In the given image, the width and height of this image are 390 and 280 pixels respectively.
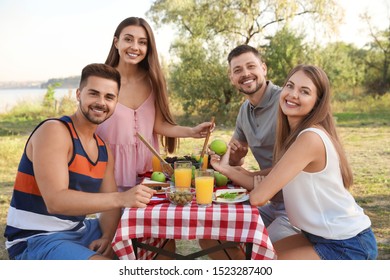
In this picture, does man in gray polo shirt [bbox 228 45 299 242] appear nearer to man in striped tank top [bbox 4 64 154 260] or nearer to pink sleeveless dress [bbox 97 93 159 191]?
Answer: pink sleeveless dress [bbox 97 93 159 191]

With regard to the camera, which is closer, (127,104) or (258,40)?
(127,104)

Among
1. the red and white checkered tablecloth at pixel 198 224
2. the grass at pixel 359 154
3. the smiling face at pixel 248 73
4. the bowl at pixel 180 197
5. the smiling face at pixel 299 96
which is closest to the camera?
the red and white checkered tablecloth at pixel 198 224

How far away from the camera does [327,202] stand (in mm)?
2555

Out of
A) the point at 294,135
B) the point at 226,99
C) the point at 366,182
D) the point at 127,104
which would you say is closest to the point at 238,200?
the point at 294,135

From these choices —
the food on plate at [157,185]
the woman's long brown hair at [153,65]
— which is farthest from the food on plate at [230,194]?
the woman's long brown hair at [153,65]

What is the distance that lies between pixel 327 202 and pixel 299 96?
2.03ft

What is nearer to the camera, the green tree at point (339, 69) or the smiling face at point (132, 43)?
the smiling face at point (132, 43)

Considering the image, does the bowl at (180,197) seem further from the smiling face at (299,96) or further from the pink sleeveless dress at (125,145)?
the pink sleeveless dress at (125,145)

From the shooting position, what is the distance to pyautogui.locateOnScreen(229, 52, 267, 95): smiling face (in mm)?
3502

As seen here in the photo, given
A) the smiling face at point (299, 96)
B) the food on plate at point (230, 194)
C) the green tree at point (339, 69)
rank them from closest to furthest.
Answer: the food on plate at point (230, 194) < the smiling face at point (299, 96) < the green tree at point (339, 69)

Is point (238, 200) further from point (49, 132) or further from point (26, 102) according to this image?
point (26, 102)

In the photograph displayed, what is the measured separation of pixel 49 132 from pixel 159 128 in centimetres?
133

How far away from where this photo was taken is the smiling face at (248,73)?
350 cm

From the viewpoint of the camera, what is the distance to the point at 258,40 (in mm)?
13484
